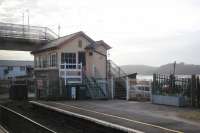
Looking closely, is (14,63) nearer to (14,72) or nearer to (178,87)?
Result: (14,72)

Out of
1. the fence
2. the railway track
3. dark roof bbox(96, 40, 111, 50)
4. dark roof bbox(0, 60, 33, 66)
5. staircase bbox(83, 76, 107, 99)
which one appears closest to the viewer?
the railway track

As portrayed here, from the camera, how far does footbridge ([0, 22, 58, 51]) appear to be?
43.3m

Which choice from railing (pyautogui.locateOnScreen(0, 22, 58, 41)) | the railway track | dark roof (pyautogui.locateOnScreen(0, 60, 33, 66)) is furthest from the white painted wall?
the railway track

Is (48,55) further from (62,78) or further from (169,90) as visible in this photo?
(169,90)

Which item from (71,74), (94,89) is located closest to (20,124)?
(94,89)

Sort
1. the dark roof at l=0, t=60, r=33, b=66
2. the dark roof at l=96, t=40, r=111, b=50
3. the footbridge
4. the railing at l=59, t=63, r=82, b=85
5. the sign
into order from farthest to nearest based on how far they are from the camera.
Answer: the dark roof at l=0, t=60, r=33, b=66 < the footbridge < the dark roof at l=96, t=40, r=111, b=50 < the sign < the railing at l=59, t=63, r=82, b=85

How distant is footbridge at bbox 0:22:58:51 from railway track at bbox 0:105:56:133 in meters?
20.1

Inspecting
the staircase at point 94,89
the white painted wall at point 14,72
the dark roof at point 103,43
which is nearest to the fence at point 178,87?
the staircase at point 94,89

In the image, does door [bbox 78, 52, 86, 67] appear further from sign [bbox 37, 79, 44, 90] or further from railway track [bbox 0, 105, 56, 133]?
railway track [bbox 0, 105, 56, 133]

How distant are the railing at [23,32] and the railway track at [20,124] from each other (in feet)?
66.9

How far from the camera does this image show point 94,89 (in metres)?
30.4

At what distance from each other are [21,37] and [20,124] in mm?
26015

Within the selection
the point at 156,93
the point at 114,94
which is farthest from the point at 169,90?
the point at 114,94

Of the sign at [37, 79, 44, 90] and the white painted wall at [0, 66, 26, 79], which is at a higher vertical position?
the white painted wall at [0, 66, 26, 79]
